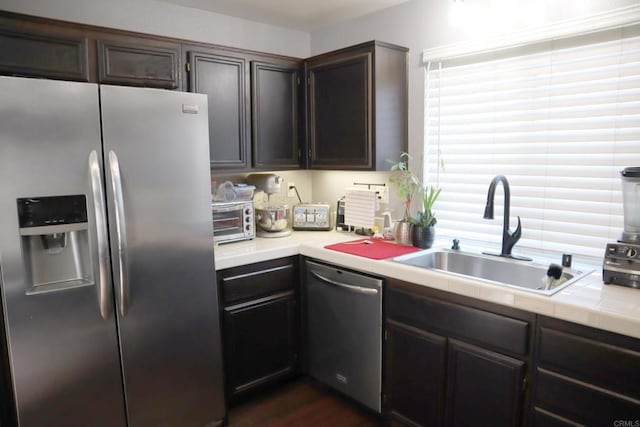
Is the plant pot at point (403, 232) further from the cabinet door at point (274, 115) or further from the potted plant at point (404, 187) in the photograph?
the cabinet door at point (274, 115)

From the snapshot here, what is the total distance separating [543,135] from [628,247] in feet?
2.32

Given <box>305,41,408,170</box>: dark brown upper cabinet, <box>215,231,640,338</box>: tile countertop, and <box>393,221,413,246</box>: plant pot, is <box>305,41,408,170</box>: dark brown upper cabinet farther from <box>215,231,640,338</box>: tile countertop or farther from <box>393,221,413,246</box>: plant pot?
<box>215,231,640,338</box>: tile countertop

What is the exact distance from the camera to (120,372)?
1.98 metres

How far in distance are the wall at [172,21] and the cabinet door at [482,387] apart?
7.84 ft

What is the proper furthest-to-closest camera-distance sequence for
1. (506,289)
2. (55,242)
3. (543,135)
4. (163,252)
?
(543,135)
(163,252)
(55,242)
(506,289)

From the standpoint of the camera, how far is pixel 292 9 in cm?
285

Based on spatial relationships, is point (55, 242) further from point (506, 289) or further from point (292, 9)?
point (292, 9)

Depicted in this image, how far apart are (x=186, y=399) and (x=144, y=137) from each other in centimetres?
132

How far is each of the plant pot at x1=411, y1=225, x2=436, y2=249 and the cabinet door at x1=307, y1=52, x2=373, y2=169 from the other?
0.48 m

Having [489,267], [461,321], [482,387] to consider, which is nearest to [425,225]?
[489,267]

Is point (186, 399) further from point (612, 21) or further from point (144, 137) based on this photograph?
point (612, 21)

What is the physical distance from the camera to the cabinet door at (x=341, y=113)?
261cm

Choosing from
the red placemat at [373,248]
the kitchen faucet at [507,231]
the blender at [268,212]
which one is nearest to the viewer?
the kitchen faucet at [507,231]

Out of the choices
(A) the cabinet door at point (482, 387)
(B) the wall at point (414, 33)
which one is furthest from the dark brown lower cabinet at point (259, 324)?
(A) the cabinet door at point (482, 387)
